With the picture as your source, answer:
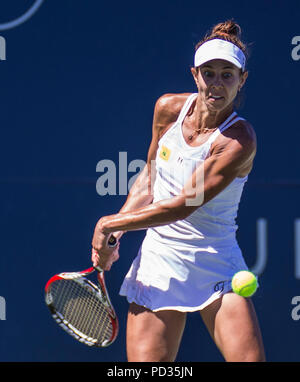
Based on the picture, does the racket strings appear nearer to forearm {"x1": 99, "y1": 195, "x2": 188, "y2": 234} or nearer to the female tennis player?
the female tennis player

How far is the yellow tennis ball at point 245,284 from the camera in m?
2.51

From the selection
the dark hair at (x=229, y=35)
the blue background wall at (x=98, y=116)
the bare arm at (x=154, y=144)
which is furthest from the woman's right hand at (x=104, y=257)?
the dark hair at (x=229, y=35)

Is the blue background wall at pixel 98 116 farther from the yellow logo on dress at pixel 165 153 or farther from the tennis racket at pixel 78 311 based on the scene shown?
the yellow logo on dress at pixel 165 153

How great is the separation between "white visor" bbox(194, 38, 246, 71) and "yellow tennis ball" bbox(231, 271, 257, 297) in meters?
0.77

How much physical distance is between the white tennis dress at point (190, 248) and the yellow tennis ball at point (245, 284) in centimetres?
5

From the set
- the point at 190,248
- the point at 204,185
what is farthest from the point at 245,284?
the point at 204,185

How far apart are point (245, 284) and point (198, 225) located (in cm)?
28

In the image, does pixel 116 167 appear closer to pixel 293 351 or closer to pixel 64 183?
pixel 64 183

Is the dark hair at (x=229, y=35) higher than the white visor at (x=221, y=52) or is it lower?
higher

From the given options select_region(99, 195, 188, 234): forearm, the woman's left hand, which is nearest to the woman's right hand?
the woman's left hand

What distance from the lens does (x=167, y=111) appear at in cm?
277

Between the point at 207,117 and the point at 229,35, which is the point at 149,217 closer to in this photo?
the point at 207,117

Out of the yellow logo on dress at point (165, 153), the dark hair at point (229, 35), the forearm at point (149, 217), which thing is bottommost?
the forearm at point (149, 217)

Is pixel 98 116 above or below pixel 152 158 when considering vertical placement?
above
